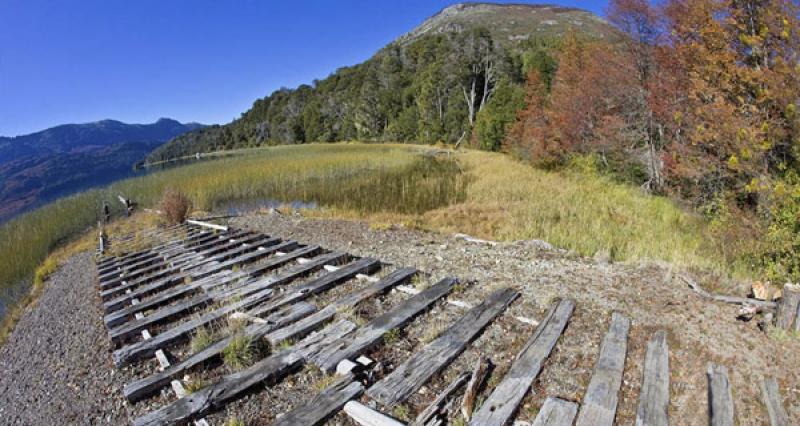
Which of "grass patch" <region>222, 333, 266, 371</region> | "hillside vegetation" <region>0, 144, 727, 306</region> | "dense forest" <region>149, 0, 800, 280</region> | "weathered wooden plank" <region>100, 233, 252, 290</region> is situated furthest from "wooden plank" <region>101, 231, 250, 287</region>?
"dense forest" <region>149, 0, 800, 280</region>

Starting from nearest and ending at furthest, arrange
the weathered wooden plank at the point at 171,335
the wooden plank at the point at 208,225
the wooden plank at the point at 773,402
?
the wooden plank at the point at 773,402 → the weathered wooden plank at the point at 171,335 → the wooden plank at the point at 208,225

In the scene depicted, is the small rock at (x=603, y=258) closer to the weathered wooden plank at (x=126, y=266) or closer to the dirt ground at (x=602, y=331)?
the dirt ground at (x=602, y=331)

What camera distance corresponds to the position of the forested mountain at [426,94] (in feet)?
135

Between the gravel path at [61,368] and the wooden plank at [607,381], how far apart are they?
3629 millimetres

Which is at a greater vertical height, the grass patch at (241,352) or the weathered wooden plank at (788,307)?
the grass patch at (241,352)

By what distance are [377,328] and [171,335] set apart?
7.46 feet

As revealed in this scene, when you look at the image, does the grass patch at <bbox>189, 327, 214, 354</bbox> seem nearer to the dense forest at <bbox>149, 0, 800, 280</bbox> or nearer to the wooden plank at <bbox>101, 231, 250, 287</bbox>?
the wooden plank at <bbox>101, 231, 250, 287</bbox>

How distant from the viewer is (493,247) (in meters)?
7.25

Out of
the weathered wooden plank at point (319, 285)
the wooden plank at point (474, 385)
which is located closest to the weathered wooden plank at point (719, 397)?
the wooden plank at point (474, 385)

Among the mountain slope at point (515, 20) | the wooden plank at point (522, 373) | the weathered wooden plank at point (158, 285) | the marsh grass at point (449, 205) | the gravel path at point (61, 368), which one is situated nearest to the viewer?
the wooden plank at point (522, 373)

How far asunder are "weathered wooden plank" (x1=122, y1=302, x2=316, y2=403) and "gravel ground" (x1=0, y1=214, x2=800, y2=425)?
11cm

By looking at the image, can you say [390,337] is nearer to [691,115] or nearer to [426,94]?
[691,115]

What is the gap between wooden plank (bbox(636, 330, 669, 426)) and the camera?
267 centimetres

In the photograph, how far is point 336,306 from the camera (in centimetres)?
468
